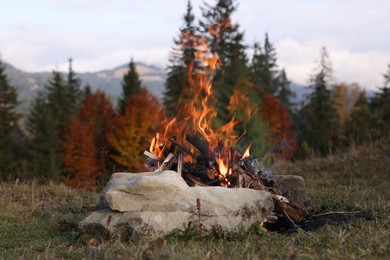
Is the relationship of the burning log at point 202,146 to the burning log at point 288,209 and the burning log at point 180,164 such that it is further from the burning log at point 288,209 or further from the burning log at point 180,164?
the burning log at point 288,209

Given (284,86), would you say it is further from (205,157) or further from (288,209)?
(288,209)

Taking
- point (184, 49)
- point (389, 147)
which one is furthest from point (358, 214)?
point (184, 49)

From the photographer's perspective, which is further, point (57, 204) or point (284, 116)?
point (284, 116)

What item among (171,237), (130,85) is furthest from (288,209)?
(130,85)

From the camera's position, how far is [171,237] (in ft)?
17.8

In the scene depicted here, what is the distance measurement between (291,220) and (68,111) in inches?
1603

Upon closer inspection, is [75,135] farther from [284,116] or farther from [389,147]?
[389,147]

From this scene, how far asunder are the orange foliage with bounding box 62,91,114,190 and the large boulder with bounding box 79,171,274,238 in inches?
1111

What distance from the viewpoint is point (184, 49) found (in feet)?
146

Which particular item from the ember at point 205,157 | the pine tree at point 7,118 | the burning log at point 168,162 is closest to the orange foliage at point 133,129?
the pine tree at point 7,118

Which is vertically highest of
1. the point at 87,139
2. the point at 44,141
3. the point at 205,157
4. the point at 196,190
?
the point at 205,157

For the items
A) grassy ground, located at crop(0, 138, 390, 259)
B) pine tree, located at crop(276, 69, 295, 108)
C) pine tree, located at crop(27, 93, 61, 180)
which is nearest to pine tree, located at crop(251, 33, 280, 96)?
pine tree, located at crop(276, 69, 295, 108)

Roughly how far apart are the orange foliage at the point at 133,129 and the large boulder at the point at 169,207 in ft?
101

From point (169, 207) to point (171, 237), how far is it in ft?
1.39
